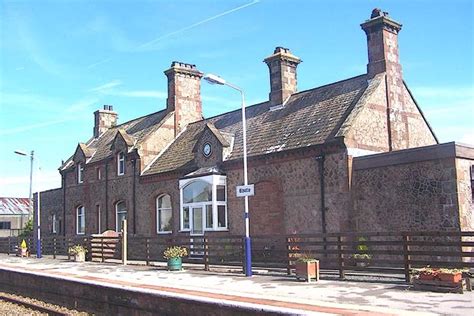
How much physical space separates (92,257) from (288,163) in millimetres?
11129

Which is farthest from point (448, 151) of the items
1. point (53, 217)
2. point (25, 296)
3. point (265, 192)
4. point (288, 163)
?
point (53, 217)

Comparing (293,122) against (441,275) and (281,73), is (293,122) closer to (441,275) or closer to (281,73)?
(281,73)

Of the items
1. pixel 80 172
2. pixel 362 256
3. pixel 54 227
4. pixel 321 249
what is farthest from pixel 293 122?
pixel 54 227

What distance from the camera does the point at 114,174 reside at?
30.4m

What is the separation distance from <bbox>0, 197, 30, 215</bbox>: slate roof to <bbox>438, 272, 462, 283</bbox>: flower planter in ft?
184

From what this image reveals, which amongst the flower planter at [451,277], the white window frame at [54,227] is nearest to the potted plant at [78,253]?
the white window frame at [54,227]

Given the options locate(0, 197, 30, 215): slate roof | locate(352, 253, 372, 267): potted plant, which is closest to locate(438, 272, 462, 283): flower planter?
locate(352, 253, 372, 267): potted plant

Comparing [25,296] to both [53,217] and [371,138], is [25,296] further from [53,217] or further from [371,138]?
[53,217]

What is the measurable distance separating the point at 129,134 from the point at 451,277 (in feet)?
81.8

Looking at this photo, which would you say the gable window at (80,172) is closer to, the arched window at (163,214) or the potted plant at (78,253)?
the arched window at (163,214)

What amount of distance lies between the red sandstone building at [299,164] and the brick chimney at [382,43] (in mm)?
39

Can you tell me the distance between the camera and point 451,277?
36.0ft

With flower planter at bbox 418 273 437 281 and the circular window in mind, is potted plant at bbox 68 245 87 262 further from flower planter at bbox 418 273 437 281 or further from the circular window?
flower planter at bbox 418 273 437 281

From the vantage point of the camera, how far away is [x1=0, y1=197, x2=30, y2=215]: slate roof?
193 feet
